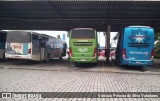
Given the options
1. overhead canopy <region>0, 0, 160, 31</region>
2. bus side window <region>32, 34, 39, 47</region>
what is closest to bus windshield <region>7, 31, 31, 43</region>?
bus side window <region>32, 34, 39, 47</region>

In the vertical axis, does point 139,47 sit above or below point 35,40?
below

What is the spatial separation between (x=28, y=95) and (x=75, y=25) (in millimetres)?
22413

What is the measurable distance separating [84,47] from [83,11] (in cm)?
415

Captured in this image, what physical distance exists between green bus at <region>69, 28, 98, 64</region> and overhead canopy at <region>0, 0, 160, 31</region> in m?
2.54

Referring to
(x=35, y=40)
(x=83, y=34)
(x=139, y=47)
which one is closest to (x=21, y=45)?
(x=35, y=40)

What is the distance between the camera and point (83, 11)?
2202 cm

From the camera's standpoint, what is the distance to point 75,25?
30.0 metres

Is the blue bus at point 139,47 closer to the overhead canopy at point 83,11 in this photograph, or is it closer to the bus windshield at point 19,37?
the overhead canopy at point 83,11

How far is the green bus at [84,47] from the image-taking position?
1942 cm

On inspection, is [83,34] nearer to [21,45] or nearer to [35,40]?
[35,40]

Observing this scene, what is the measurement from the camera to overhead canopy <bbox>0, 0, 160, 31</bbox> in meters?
19.1

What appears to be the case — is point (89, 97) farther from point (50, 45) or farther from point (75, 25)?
point (75, 25)

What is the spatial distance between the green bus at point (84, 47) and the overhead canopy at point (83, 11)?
2536 millimetres

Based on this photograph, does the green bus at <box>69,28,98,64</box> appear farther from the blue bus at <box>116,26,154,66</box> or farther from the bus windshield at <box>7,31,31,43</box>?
the bus windshield at <box>7,31,31,43</box>
